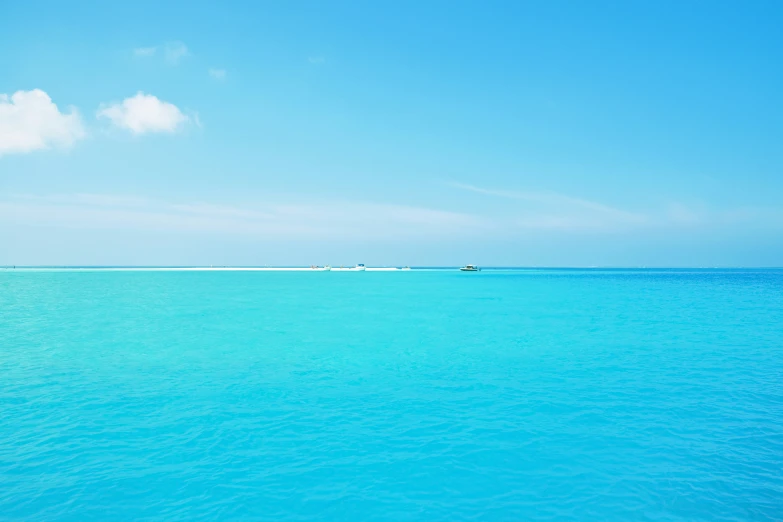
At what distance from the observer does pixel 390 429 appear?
14500 mm

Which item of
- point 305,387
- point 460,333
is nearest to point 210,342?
point 305,387

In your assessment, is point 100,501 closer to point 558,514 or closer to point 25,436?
point 25,436

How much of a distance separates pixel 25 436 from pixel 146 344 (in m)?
16.4

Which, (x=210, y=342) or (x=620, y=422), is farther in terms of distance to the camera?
(x=210, y=342)

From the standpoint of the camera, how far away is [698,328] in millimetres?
36531

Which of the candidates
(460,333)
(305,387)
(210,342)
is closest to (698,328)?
(460,333)

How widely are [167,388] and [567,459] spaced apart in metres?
16.5

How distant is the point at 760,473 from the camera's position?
11.3 m

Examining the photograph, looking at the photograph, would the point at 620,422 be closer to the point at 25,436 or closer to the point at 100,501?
the point at 100,501

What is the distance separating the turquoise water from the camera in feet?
33.4

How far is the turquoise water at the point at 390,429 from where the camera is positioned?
10.2 meters

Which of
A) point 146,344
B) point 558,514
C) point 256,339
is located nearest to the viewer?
point 558,514

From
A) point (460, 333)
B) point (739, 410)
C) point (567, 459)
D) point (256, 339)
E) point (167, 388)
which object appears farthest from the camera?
point (460, 333)

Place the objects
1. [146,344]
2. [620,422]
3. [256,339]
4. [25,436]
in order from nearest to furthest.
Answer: [25,436] → [620,422] → [146,344] → [256,339]
